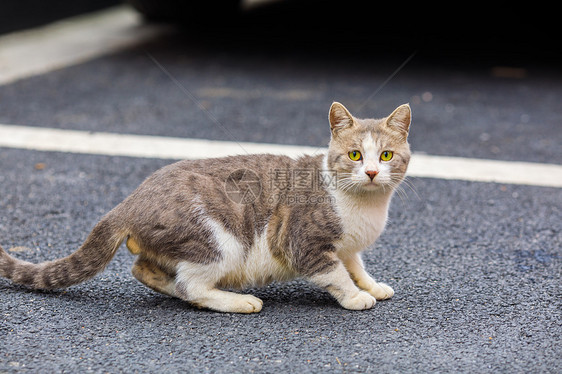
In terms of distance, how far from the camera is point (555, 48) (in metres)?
8.59

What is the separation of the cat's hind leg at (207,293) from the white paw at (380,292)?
0.56 meters

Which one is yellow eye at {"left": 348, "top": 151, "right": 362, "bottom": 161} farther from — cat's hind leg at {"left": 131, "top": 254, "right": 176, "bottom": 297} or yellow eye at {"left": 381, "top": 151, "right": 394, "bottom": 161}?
cat's hind leg at {"left": 131, "top": 254, "right": 176, "bottom": 297}

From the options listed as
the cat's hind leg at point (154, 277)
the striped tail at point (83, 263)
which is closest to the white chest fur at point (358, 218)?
the cat's hind leg at point (154, 277)

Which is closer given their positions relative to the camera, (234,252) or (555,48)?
(234,252)

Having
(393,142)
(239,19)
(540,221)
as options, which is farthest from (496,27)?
(393,142)

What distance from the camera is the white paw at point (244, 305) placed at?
2979 mm

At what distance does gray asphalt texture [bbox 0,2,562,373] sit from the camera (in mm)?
2672

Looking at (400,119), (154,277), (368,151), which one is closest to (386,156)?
(368,151)

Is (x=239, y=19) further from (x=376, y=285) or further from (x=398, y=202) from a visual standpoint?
(x=376, y=285)

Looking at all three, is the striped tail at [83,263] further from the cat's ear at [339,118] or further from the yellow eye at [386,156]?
the yellow eye at [386,156]

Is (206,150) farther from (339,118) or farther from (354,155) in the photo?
(354,155)

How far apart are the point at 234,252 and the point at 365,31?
284 inches

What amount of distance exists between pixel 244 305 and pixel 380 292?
67 centimetres

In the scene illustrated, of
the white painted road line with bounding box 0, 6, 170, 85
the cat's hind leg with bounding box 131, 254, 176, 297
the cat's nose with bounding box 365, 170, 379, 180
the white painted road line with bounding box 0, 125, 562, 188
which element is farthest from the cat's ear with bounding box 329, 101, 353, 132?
the white painted road line with bounding box 0, 6, 170, 85
